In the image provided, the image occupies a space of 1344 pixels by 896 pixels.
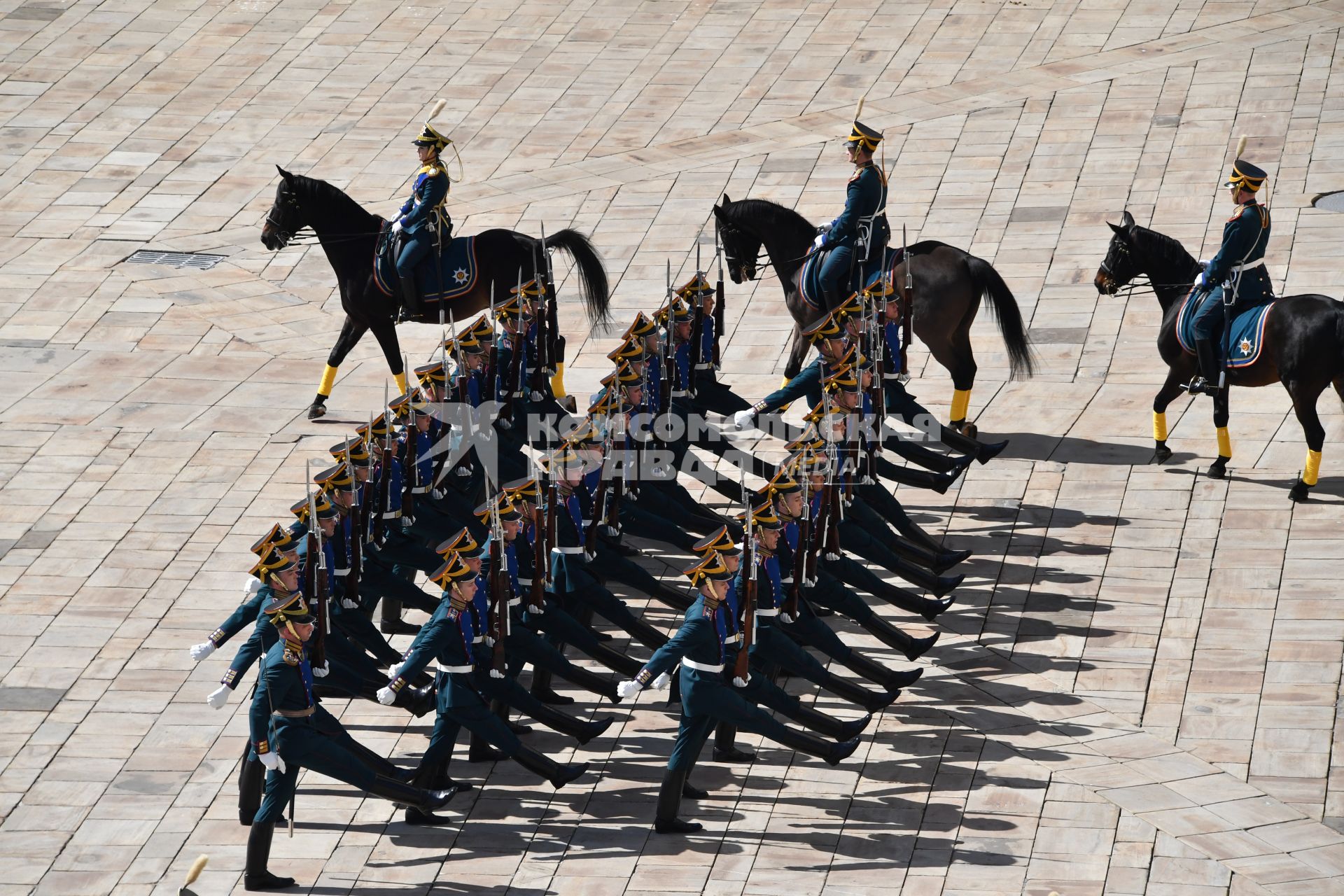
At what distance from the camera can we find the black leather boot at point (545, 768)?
13.8 m

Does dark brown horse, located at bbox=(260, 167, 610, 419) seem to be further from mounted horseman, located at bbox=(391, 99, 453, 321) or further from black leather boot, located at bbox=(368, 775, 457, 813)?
black leather boot, located at bbox=(368, 775, 457, 813)

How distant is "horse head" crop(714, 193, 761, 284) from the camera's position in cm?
2002

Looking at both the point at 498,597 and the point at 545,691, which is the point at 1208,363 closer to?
the point at 545,691

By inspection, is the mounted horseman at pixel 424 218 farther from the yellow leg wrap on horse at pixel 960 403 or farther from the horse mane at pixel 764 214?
the yellow leg wrap on horse at pixel 960 403

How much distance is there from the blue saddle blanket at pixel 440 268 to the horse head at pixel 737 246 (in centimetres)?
236

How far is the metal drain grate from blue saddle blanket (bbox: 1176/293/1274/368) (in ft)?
36.2

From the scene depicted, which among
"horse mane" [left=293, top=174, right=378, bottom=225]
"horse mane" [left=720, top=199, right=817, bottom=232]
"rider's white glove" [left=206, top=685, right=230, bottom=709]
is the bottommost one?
"rider's white glove" [left=206, top=685, right=230, bottom=709]

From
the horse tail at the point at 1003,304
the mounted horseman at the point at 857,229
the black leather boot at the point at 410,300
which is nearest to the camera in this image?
the horse tail at the point at 1003,304

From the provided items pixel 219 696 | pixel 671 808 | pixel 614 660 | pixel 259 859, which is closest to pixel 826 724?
pixel 671 808

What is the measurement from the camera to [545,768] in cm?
1387

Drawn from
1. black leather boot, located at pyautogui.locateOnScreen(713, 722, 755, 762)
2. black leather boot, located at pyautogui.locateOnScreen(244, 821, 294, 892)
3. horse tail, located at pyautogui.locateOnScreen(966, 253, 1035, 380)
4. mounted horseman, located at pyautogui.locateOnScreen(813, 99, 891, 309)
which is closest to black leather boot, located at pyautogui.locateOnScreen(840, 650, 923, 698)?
black leather boot, located at pyautogui.locateOnScreen(713, 722, 755, 762)

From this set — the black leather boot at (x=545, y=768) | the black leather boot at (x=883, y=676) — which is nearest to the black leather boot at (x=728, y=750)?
the black leather boot at (x=883, y=676)

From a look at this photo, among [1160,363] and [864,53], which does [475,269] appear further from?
[864,53]

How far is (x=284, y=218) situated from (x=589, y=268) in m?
2.96
